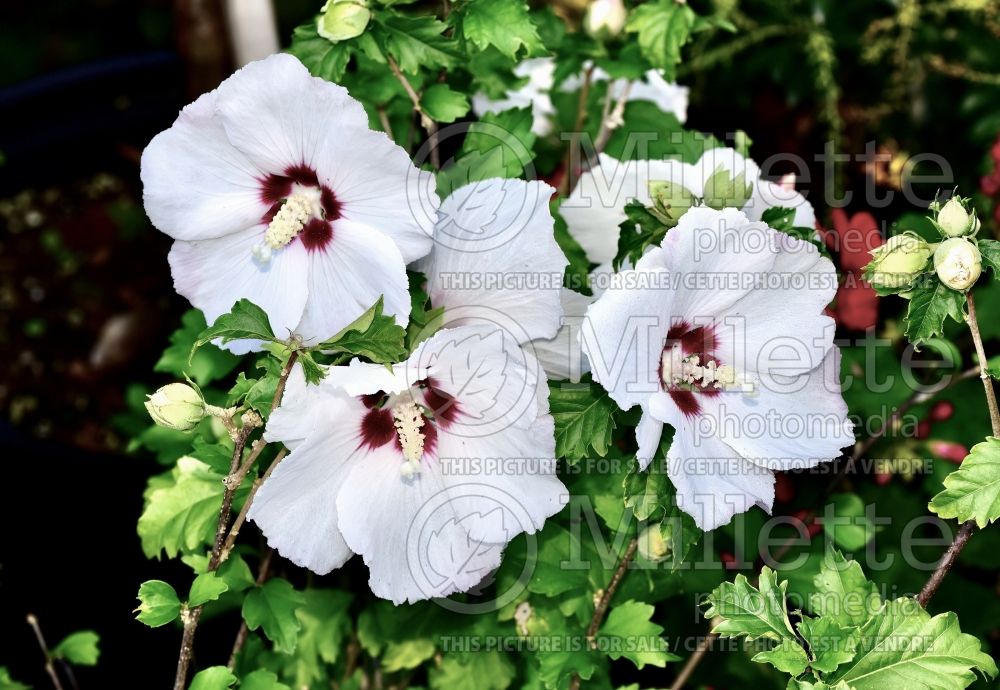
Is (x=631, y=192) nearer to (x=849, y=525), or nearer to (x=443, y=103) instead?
(x=443, y=103)

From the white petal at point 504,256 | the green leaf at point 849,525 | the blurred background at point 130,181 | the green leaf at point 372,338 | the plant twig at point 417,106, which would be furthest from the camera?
the blurred background at point 130,181

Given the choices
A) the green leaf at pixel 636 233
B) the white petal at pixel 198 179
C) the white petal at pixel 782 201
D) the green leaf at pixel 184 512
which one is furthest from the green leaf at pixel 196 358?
the white petal at pixel 782 201

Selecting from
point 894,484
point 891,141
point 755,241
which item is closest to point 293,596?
point 755,241

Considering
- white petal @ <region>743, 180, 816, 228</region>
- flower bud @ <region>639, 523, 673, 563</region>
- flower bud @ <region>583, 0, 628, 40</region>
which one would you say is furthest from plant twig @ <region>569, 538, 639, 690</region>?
flower bud @ <region>583, 0, 628, 40</region>

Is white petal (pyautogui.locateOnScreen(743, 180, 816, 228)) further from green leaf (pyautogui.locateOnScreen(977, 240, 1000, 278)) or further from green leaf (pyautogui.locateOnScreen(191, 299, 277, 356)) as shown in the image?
green leaf (pyautogui.locateOnScreen(191, 299, 277, 356))

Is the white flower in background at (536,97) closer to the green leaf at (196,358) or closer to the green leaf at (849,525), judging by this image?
the green leaf at (196,358)

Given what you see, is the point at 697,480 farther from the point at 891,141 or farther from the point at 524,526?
the point at 891,141
